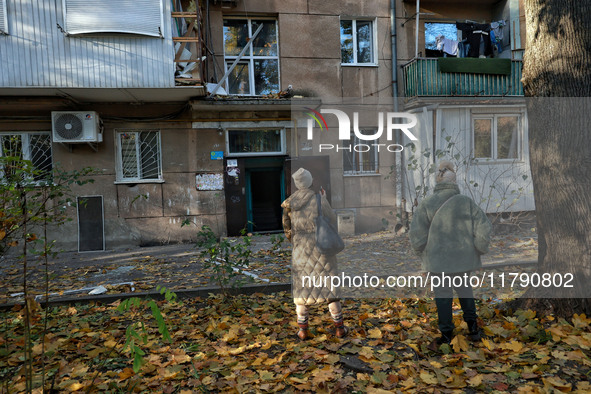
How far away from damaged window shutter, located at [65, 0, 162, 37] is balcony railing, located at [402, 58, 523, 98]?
6.35 m

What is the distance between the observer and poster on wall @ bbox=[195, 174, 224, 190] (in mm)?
10875

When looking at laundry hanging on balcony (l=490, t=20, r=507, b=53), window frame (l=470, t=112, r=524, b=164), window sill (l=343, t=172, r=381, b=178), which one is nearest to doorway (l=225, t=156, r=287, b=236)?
window sill (l=343, t=172, r=381, b=178)

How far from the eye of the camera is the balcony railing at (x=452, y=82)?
11109 millimetres

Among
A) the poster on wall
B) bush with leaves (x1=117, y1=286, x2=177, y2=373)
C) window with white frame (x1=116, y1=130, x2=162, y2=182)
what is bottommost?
bush with leaves (x1=117, y1=286, x2=177, y2=373)

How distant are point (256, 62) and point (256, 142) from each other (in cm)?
214

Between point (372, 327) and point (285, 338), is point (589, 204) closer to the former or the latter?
point (372, 327)

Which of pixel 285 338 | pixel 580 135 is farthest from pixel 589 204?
pixel 285 338

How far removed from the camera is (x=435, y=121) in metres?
10.7

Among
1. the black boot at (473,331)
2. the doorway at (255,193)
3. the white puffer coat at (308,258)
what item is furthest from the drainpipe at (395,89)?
the white puffer coat at (308,258)

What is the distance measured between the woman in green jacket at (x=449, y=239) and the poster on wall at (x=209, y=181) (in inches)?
304

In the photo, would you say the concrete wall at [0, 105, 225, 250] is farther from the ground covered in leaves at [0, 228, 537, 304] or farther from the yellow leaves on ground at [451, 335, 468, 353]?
the yellow leaves on ground at [451, 335, 468, 353]

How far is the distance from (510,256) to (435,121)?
4.30 m

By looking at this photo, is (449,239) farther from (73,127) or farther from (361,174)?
(73,127)

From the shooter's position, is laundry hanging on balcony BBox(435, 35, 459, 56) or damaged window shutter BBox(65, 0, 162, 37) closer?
damaged window shutter BBox(65, 0, 162, 37)
